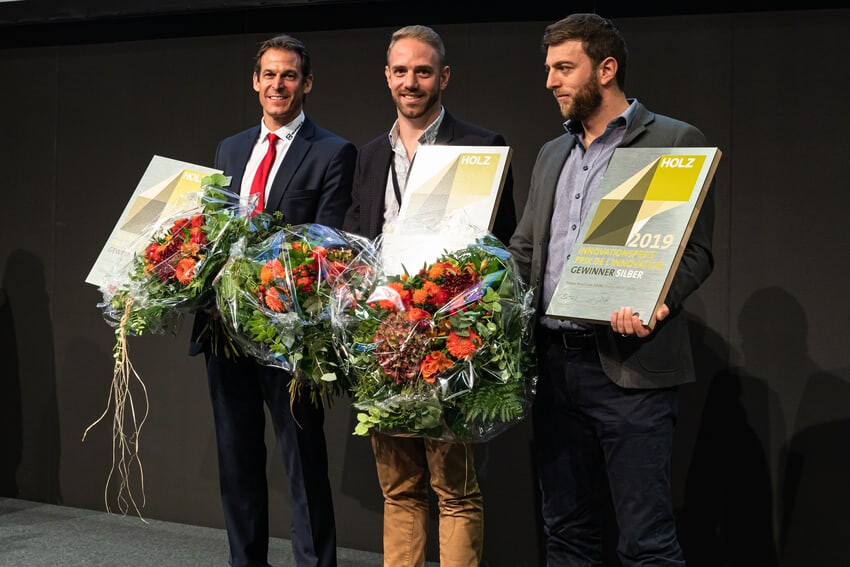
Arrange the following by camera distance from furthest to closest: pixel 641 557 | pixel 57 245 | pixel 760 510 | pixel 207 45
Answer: pixel 57 245
pixel 207 45
pixel 760 510
pixel 641 557

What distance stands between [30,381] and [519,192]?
263 centimetres

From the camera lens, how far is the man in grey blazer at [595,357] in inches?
91.4

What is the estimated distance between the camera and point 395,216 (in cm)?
283

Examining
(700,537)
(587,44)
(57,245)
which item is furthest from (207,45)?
(700,537)

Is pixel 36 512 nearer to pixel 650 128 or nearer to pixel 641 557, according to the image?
pixel 641 557

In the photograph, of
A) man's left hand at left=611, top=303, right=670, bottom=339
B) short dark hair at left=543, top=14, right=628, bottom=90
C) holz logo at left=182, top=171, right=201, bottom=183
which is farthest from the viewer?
holz logo at left=182, top=171, right=201, bottom=183

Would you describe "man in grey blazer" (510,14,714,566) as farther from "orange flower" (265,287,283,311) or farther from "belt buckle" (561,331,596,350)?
"orange flower" (265,287,283,311)

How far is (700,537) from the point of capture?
3418mm

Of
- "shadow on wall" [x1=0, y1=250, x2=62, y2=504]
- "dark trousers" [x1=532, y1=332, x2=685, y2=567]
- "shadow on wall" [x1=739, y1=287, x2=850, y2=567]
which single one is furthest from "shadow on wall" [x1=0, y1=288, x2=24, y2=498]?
"shadow on wall" [x1=739, y1=287, x2=850, y2=567]

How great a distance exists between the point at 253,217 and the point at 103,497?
2.34 meters

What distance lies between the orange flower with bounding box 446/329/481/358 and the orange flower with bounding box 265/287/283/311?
1.56 feet

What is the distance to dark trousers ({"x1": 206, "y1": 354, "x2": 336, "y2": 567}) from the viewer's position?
3010mm

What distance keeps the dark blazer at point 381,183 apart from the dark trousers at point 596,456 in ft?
1.54

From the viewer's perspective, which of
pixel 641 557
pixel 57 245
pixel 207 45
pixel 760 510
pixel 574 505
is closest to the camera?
pixel 641 557
